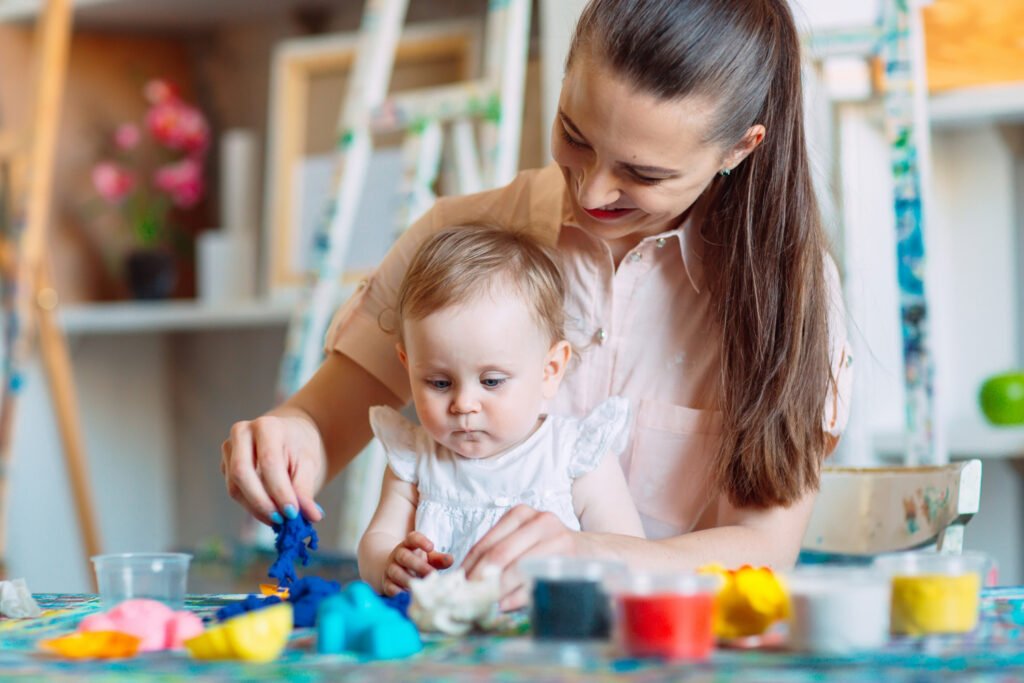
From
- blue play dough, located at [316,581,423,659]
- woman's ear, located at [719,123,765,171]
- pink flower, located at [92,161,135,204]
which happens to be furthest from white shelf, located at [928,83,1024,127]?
pink flower, located at [92,161,135,204]

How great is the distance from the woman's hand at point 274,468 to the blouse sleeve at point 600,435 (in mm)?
260

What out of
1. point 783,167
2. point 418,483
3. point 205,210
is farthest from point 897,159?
point 205,210

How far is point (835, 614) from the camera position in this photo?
0.80 m

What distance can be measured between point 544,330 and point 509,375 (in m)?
0.07

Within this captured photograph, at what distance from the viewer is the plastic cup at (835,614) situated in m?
0.80

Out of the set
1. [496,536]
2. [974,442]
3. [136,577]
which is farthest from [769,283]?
[974,442]

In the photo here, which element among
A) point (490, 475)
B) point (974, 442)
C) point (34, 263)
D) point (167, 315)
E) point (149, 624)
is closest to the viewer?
point (149, 624)

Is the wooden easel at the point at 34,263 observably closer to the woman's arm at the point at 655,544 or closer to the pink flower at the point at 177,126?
the pink flower at the point at 177,126

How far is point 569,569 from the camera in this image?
859mm

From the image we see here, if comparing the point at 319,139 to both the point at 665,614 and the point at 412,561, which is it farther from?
the point at 665,614

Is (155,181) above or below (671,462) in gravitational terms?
above

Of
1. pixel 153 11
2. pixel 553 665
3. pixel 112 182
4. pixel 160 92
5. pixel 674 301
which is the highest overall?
pixel 153 11

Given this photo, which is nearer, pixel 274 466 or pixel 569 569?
pixel 569 569

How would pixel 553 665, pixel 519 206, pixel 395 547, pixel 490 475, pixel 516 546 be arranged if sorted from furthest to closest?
pixel 519 206
pixel 490 475
pixel 395 547
pixel 516 546
pixel 553 665
